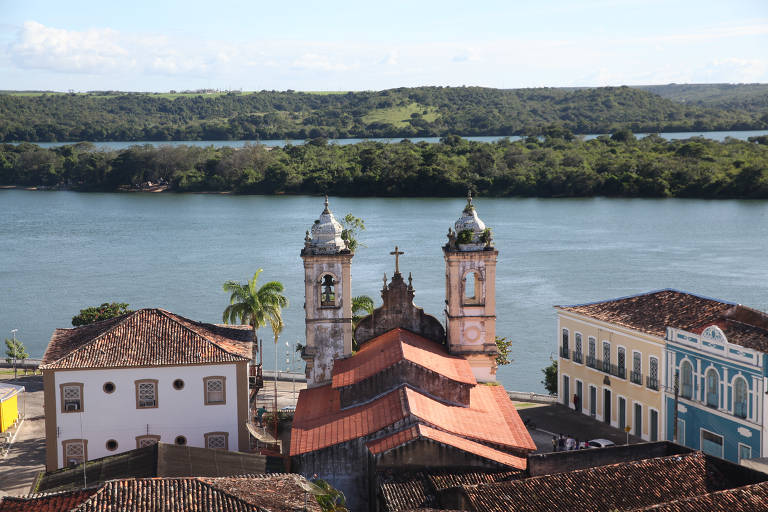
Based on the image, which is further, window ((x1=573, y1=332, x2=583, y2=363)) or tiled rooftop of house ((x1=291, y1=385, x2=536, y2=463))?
window ((x1=573, y1=332, x2=583, y2=363))

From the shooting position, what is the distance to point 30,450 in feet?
90.1

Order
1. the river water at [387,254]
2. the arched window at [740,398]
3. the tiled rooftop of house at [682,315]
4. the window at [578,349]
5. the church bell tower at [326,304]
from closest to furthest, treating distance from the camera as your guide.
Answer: the arched window at [740,398]
the tiled rooftop of house at [682,315]
the church bell tower at [326,304]
the window at [578,349]
the river water at [387,254]

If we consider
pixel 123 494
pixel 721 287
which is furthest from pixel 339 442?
Result: pixel 721 287

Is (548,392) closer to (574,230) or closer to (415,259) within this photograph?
(415,259)

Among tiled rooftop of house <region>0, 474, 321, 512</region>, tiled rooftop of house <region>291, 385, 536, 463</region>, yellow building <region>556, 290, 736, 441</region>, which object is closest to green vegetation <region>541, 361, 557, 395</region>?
yellow building <region>556, 290, 736, 441</region>

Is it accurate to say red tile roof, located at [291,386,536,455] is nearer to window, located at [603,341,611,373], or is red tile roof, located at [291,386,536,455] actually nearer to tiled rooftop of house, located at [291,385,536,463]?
tiled rooftop of house, located at [291,385,536,463]

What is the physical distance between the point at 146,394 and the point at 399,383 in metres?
6.51

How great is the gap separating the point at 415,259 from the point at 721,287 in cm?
1907

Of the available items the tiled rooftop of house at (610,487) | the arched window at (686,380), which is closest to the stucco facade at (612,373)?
the arched window at (686,380)

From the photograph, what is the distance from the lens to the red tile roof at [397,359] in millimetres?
23547

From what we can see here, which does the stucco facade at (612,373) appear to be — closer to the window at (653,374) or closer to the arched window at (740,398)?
the window at (653,374)

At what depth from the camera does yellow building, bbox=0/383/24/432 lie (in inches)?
1131

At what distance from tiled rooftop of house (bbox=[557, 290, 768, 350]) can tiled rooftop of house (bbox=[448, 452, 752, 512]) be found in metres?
6.10

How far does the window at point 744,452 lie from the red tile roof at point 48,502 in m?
16.0
